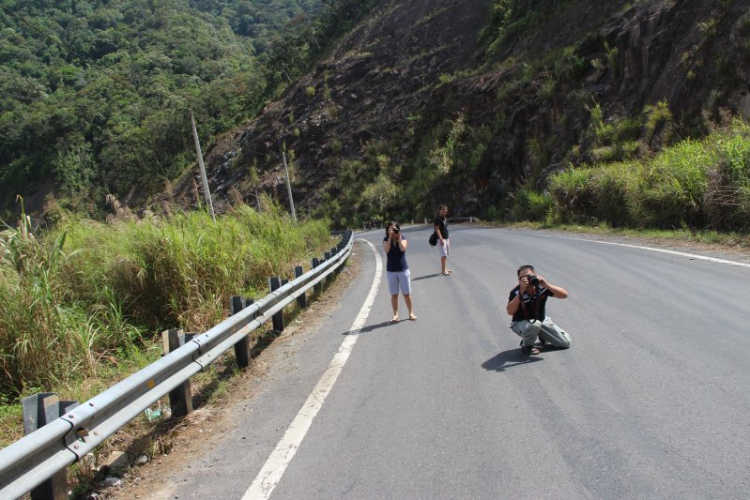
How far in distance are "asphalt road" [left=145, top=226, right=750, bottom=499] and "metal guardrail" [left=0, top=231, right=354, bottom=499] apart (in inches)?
22.3

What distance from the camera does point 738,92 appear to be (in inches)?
844

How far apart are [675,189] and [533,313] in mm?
12189

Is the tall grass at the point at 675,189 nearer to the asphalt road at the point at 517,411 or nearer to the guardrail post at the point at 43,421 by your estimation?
the asphalt road at the point at 517,411

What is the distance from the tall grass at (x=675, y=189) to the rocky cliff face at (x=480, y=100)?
3.54 metres

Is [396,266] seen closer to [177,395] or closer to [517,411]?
[177,395]

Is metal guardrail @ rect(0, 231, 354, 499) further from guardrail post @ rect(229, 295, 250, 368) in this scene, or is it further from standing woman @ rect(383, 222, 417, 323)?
standing woman @ rect(383, 222, 417, 323)

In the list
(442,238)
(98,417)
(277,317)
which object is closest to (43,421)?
(98,417)

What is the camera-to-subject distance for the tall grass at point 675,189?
1395cm

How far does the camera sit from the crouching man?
5.87 metres

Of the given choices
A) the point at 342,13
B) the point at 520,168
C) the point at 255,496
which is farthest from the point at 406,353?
the point at 342,13

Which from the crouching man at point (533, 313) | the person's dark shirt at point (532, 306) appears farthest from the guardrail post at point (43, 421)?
the person's dark shirt at point (532, 306)

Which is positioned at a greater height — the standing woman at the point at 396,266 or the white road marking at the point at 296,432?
the standing woman at the point at 396,266

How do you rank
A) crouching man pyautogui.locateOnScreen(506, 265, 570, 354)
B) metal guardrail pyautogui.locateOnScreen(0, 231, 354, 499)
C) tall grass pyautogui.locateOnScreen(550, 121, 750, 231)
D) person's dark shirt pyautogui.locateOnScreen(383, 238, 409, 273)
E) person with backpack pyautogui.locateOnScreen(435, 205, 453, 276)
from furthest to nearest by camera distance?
1. tall grass pyautogui.locateOnScreen(550, 121, 750, 231)
2. person with backpack pyautogui.locateOnScreen(435, 205, 453, 276)
3. person's dark shirt pyautogui.locateOnScreen(383, 238, 409, 273)
4. crouching man pyautogui.locateOnScreen(506, 265, 570, 354)
5. metal guardrail pyautogui.locateOnScreen(0, 231, 354, 499)

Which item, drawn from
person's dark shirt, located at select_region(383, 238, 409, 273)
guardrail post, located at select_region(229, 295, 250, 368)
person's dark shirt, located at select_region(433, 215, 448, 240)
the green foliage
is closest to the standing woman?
person's dark shirt, located at select_region(383, 238, 409, 273)
